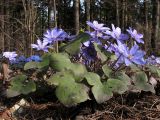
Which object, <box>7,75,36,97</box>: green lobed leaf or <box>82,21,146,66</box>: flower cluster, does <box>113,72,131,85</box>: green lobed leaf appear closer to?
<box>82,21,146,66</box>: flower cluster

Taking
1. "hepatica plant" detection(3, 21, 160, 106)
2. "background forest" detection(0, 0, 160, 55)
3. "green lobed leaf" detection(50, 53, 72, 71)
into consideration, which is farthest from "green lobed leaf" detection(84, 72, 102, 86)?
"background forest" detection(0, 0, 160, 55)

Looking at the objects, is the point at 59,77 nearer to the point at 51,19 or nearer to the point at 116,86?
the point at 116,86

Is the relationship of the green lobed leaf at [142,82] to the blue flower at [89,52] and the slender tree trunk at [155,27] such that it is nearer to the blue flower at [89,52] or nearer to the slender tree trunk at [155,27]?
the blue flower at [89,52]

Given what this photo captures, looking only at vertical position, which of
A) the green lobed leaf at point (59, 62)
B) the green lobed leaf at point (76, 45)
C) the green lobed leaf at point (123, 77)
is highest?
the green lobed leaf at point (76, 45)

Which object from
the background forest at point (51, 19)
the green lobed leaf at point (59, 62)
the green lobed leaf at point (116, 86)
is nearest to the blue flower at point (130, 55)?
the green lobed leaf at point (116, 86)

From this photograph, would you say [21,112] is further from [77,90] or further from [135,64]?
[135,64]

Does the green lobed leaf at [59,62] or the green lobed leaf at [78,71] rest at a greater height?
the green lobed leaf at [59,62]

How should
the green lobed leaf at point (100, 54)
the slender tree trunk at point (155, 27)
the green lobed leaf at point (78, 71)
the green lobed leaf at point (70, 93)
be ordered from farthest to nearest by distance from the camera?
the slender tree trunk at point (155, 27)
the green lobed leaf at point (100, 54)
the green lobed leaf at point (78, 71)
the green lobed leaf at point (70, 93)
